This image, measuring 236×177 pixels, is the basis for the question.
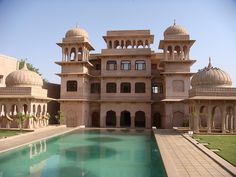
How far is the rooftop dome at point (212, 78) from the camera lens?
71.1ft

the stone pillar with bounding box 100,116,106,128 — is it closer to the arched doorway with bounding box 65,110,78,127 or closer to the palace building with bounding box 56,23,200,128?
the palace building with bounding box 56,23,200,128

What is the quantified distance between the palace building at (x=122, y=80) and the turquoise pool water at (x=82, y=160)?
11718 mm

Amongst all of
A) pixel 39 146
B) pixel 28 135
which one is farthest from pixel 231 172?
pixel 28 135

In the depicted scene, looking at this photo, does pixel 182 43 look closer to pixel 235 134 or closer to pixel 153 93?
pixel 153 93

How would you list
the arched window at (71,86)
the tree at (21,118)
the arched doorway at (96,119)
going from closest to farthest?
the tree at (21,118) → the arched window at (71,86) → the arched doorway at (96,119)

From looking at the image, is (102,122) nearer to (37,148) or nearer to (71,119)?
(71,119)

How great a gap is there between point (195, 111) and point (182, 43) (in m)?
10.1

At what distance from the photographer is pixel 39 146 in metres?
15.6

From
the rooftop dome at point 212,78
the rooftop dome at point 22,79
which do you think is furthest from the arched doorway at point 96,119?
the rooftop dome at point 212,78

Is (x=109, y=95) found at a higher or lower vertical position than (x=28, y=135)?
higher

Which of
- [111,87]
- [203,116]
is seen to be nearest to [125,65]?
[111,87]

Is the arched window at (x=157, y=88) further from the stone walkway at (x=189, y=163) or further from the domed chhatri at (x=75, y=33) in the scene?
the stone walkway at (x=189, y=163)

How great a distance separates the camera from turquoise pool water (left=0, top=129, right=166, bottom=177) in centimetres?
1002

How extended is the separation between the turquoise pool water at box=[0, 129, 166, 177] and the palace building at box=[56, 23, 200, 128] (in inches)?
461
